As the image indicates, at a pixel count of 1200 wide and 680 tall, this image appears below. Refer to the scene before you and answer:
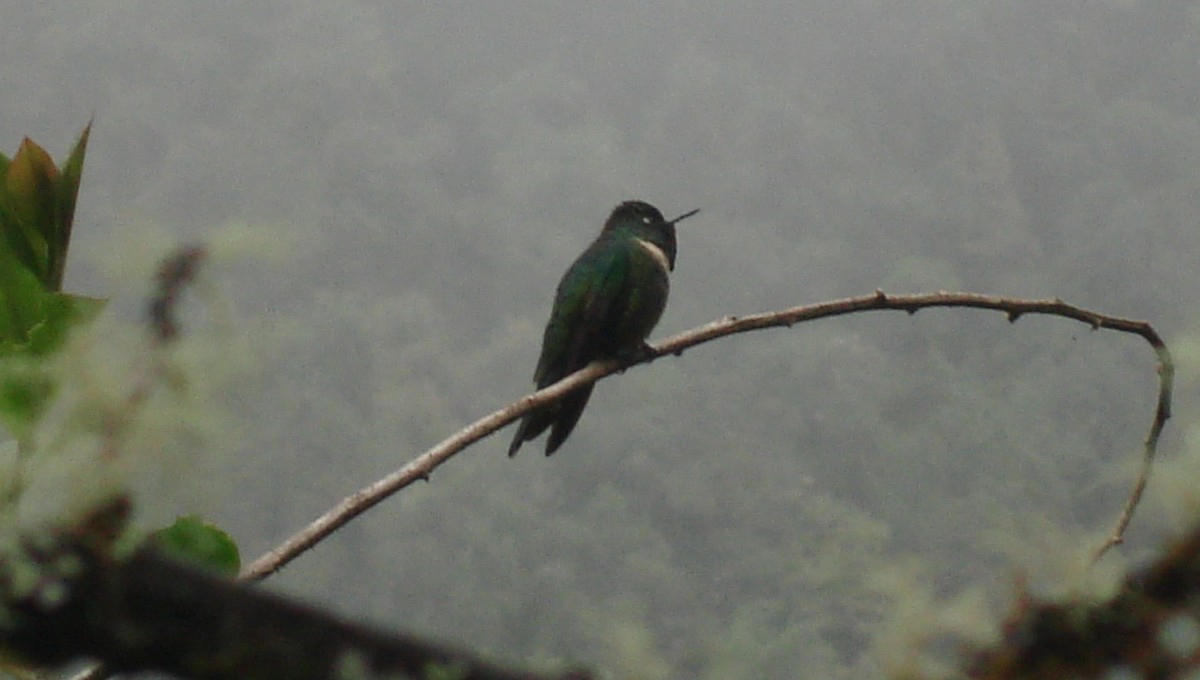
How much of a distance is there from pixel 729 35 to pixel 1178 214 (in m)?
22.4

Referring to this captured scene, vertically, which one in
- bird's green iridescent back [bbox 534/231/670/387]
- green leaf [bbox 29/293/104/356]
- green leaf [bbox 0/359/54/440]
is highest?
bird's green iridescent back [bbox 534/231/670/387]

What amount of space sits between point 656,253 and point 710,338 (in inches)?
70.0

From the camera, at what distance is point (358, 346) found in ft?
99.7

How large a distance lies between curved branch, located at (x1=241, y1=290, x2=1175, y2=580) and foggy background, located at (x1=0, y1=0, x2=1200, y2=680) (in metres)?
8.48

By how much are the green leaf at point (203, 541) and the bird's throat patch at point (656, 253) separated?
2.25m

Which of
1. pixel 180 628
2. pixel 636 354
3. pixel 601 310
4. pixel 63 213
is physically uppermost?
pixel 601 310

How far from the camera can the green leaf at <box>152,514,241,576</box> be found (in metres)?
0.99

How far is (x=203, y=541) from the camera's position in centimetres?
102

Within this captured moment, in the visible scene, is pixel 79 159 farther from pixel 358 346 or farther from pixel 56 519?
pixel 358 346

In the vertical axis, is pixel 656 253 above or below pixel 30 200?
above

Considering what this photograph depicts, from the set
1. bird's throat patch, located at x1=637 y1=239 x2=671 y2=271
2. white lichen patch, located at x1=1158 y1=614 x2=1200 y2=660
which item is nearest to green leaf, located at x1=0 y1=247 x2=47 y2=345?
white lichen patch, located at x1=1158 y1=614 x2=1200 y2=660

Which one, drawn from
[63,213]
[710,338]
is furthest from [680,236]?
[63,213]

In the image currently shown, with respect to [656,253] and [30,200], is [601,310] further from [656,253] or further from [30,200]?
[30,200]

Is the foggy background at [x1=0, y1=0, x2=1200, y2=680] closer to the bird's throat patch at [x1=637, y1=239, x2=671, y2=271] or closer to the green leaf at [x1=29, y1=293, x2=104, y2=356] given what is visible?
the bird's throat patch at [x1=637, y1=239, x2=671, y2=271]
